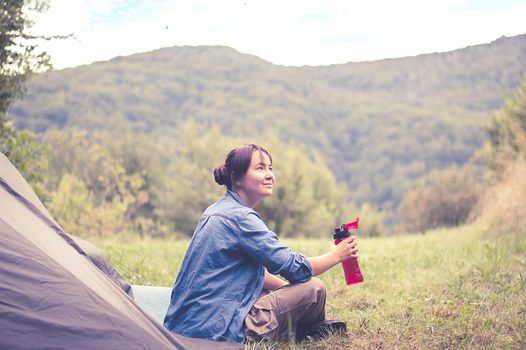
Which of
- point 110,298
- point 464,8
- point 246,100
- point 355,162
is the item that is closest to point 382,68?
point 246,100

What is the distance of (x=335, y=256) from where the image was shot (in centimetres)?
379

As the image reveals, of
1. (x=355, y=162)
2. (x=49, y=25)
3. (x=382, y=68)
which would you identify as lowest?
(x=355, y=162)

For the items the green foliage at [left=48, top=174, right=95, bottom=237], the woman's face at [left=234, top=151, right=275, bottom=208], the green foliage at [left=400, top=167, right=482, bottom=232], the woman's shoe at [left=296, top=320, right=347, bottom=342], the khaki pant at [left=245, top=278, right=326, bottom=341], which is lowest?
the green foliage at [left=400, top=167, right=482, bottom=232]

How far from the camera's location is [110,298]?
3256 millimetres

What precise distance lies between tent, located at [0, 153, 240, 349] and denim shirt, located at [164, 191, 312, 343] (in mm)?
248

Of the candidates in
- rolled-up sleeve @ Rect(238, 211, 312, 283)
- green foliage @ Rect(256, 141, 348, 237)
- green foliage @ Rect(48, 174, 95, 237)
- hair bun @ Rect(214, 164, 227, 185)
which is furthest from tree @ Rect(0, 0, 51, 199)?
green foliage @ Rect(256, 141, 348, 237)

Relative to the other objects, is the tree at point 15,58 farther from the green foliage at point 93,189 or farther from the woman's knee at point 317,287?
the green foliage at point 93,189

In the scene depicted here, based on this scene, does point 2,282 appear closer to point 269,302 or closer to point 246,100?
point 269,302

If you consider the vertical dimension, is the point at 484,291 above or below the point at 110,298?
below

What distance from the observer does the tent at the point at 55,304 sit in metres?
2.89

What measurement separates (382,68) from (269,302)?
144089 mm

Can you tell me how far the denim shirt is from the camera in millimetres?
3633

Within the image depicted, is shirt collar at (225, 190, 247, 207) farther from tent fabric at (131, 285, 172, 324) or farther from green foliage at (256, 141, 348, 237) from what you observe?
green foliage at (256, 141, 348, 237)

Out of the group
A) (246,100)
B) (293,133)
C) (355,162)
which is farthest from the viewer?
(246,100)
